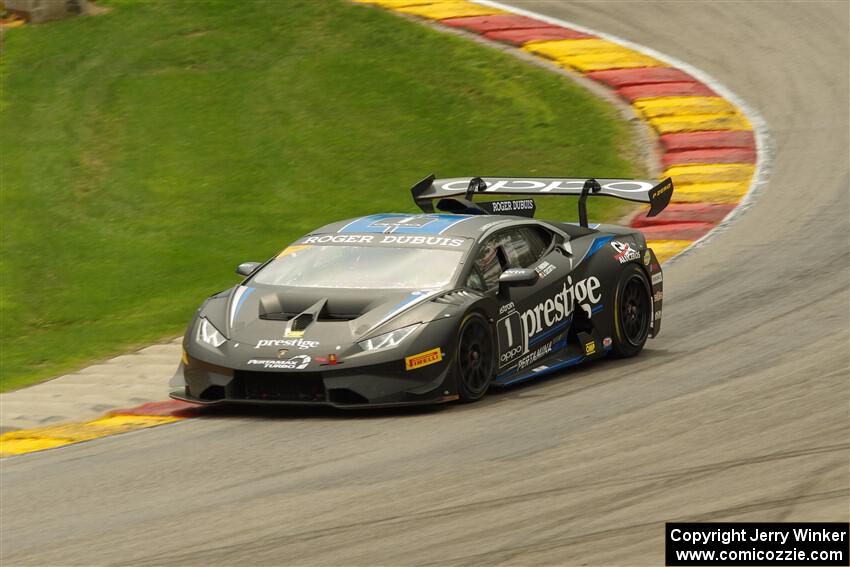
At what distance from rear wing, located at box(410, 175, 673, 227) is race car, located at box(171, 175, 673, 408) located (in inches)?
0.7

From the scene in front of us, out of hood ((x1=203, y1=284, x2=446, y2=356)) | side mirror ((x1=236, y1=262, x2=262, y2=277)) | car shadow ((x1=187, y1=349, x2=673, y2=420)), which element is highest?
hood ((x1=203, y1=284, x2=446, y2=356))

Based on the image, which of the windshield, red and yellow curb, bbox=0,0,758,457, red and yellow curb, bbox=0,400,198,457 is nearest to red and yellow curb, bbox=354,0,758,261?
red and yellow curb, bbox=0,0,758,457

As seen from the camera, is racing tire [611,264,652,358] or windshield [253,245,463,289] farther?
racing tire [611,264,652,358]

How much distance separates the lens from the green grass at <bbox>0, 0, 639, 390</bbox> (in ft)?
46.5

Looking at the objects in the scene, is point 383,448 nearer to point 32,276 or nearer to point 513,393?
point 513,393

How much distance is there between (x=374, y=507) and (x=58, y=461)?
8.36ft

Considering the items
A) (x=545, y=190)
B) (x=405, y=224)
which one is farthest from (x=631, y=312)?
(x=405, y=224)

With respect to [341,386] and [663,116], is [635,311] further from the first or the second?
[663,116]

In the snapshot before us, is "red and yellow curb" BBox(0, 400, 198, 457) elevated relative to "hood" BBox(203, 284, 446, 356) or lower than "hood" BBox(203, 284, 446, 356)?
lower

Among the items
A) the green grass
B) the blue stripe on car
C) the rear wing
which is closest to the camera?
the blue stripe on car

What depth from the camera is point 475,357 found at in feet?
31.4

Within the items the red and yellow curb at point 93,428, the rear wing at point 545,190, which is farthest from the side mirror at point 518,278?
the red and yellow curb at point 93,428

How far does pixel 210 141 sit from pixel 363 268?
28.1 ft

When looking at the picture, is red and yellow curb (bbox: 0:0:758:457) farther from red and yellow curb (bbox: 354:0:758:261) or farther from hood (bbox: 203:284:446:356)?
hood (bbox: 203:284:446:356)
